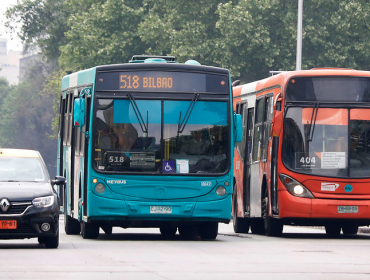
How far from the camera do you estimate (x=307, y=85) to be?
16422mm

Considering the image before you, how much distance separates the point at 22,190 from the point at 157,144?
2632 mm

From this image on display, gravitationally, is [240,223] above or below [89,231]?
below

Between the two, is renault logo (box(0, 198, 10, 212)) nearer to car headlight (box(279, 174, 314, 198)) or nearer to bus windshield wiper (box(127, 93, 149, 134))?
bus windshield wiper (box(127, 93, 149, 134))

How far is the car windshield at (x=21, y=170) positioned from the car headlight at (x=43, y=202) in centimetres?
71

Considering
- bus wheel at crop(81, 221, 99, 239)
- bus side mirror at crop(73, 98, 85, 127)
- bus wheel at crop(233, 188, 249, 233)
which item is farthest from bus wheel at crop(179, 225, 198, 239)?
bus side mirror at crop(73, 98, 85, 127)

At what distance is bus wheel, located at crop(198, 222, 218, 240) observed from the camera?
16109 mm

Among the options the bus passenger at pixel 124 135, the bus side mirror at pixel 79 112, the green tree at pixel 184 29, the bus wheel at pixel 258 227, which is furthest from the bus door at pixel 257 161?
the green tree at pixel 184 29

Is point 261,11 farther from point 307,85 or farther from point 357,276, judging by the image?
point 357,276

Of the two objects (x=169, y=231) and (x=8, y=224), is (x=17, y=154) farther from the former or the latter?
(x=169, y=231)

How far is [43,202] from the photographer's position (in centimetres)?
1318

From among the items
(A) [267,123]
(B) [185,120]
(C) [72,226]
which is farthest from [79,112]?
(A) [267,123]

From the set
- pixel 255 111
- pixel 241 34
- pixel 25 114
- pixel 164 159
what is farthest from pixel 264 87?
pixel 25 114

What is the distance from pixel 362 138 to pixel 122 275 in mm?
7713

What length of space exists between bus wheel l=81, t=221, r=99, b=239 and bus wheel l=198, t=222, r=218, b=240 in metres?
1.85
